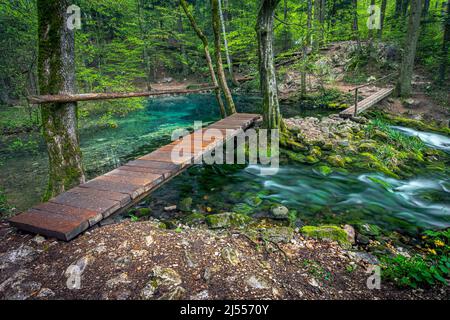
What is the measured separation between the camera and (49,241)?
10.6ft

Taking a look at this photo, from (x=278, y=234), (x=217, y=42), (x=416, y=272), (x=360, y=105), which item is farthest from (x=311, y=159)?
(x=360, y=105)

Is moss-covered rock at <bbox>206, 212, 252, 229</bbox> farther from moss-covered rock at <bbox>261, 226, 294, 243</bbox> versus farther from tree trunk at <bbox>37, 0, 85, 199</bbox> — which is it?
tree trunk at <bbox>37, 0, 85, 199</bbox>

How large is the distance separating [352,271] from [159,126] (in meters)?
12.6

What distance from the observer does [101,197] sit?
414 centimetres

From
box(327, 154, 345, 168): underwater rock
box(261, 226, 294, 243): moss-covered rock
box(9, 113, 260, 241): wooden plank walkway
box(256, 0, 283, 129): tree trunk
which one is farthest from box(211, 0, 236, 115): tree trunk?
box(261, 226, 294, 243): moss-covered rock

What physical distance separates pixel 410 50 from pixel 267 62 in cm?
1069

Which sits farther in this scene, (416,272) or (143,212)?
(143,212)

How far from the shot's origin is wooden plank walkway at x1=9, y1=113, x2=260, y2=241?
3.37 metres

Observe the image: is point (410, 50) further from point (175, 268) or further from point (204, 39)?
point (175, 268)

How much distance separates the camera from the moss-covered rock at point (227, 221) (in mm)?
4355

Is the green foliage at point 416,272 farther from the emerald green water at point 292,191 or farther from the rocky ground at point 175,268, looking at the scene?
the emerald green water at point 292,191

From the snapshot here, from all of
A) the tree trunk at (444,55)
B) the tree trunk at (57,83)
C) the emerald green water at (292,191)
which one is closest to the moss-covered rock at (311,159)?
the emerald green water at (292,191)
